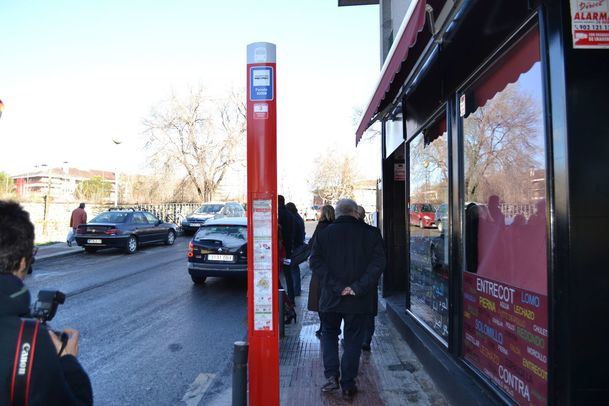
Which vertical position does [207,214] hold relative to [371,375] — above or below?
above

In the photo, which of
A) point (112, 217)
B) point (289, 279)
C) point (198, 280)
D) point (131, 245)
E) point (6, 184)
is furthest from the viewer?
point (6, 184)

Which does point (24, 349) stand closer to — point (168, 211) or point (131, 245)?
point (131, 245)

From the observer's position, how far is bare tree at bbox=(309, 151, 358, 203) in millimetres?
45594

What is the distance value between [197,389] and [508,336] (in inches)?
118

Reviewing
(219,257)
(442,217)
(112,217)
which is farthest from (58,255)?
(442,217)

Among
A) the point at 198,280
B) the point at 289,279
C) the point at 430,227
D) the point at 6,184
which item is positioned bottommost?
the point at 198,280

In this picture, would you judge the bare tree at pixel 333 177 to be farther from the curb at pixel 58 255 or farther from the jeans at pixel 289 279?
the jeans at pixel 289 279

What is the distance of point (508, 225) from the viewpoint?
343 cm

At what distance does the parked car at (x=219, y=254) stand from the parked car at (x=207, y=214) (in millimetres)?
13525

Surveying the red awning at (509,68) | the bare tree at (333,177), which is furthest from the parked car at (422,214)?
the bare tree at (333,177)

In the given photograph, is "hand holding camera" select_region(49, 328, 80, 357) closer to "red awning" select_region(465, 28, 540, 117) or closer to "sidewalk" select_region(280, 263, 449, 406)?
"sidewalk" select_region(280, 263, 449, 406)

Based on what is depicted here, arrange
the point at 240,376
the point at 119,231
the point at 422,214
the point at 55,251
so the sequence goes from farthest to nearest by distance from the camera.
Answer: the point at 55,251
the point at 119,231
the point at 422,214
the point at 240,376

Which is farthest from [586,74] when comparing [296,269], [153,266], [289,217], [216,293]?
[153,266]

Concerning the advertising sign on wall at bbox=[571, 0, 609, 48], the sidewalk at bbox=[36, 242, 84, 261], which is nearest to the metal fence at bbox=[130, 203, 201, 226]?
the sidewalk at bbox=[36, 242, 84, 261]
